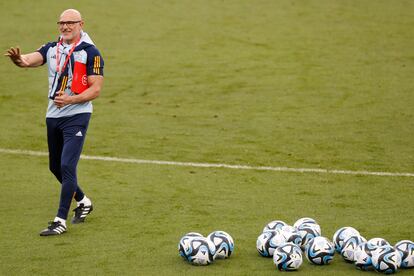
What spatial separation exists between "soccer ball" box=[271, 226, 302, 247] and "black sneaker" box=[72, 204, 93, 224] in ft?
9.06

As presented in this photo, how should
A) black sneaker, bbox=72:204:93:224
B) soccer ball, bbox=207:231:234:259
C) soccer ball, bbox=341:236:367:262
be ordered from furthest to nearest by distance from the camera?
black sneaker, bbox=72:204:93:224 → soccer ball, bbox=207:231:234:259 → soccer ball, bbox=341:236:367:262

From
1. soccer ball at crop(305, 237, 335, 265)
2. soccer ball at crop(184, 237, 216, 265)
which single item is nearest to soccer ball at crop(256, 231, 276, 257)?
soccer ball at crop(305, 237, 335, 265)

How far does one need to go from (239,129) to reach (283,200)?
4413 millimetres

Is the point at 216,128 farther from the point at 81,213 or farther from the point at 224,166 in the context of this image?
the point at 81,213

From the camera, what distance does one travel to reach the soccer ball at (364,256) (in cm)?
931

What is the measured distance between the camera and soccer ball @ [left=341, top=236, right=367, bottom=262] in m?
9.61

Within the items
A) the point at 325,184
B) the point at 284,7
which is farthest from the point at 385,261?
the point at 284,7

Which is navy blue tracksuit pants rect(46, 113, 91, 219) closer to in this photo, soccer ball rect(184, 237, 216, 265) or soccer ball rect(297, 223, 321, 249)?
soccer ball rect(184, 237, 216, 265)

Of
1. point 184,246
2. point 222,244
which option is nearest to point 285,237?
point 222,244

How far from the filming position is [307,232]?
10047 mm

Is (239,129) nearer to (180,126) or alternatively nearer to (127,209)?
(180,126)

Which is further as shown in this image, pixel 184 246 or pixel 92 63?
pixel 92 63

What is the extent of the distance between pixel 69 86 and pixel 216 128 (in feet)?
20.9

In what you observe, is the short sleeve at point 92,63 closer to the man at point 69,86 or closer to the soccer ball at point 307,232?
the man at point 69,86
